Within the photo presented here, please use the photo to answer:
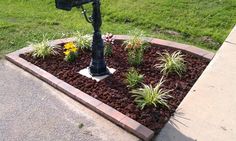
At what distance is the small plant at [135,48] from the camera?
17.0 feet

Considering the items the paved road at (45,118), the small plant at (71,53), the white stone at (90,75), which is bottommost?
the paved road at (45,118)

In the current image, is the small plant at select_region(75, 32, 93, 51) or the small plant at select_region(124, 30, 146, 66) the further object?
the small plant at select_region(75, 32, 93, 51)

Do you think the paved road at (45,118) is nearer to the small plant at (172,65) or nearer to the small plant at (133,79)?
the small plant at (133,79)

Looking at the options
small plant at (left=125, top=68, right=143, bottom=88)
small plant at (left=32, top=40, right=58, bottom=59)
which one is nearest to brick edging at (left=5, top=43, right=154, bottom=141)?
small plant at (left=32, top=40, right=58, bottom=59)

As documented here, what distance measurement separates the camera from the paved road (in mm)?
3893

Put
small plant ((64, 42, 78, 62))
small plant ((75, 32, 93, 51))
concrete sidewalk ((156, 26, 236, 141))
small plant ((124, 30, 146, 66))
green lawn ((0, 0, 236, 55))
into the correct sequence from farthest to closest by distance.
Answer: green lawn ((0, 0, 236, 55))
small plant ((75, 32, 93, 51))
small plant ((64, 42, 78, 62))
small plant ((124, 30, 146, 66))
concrete sidewalk ((156, 26, 236, 141))

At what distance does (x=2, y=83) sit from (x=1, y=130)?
118 centimetres

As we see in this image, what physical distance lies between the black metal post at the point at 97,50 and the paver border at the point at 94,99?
1.49ft

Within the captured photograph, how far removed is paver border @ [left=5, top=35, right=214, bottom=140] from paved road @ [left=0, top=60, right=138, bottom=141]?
66 mm

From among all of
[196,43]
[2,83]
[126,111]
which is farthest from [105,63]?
[196,43]

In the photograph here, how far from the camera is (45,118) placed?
4.21 m

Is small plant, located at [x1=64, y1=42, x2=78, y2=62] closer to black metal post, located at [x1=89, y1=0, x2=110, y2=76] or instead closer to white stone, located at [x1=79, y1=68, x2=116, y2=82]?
white stone, located at [x1=79, y1=68, x2=116, y2=82]

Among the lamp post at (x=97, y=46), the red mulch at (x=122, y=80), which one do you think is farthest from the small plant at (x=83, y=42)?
the lamp post at (x=97, y=46)

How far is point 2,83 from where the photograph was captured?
5.07 meters
